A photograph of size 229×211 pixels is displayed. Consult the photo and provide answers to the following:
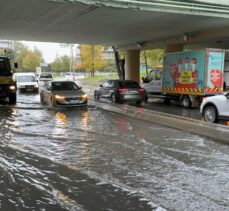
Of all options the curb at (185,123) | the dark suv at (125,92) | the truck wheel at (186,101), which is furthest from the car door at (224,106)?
the dark suv at (125,92)

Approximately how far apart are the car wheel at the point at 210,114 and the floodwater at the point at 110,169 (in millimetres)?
2520

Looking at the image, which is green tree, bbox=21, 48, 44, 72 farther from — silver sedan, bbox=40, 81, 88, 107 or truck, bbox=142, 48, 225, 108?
silver sedan, bbox=40, 81, 88, 107

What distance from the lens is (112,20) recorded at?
18.2 meters

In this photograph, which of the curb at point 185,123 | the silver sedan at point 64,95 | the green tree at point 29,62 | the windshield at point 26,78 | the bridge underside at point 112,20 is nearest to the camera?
the curb at point 185,123

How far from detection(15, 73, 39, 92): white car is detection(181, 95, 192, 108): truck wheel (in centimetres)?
1732

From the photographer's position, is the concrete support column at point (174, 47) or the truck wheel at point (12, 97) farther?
the concrete support column at point (174, 47)

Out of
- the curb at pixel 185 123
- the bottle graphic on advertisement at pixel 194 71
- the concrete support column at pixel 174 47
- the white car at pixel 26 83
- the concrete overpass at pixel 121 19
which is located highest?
the concrete overpass at pixel 121 19

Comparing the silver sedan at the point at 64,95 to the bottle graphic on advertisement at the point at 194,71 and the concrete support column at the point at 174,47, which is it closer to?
the bottle graphic on advertisement at the point at 194,71

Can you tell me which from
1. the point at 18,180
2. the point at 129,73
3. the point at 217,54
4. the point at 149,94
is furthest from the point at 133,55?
the point at 18,180

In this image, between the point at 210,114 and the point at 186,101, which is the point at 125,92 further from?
the point at 210,114

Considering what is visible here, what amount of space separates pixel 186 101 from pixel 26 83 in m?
18.1

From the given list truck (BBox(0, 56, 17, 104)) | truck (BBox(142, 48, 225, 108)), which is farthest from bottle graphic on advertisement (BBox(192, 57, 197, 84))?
truck (BBox(0, 56, 17, 104))

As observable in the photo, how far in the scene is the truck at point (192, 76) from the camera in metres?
18.1

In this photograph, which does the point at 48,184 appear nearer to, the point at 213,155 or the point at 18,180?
the point at 18,180
